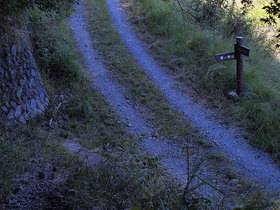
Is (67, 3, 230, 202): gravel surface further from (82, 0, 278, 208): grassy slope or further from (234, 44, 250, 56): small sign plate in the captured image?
(234, 44, 250, 56): small sign plate

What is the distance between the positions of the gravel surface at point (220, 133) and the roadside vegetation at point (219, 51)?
11.6 inches

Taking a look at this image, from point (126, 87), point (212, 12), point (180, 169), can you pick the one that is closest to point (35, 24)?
point (126, 87)

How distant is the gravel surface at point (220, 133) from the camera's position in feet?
16.2

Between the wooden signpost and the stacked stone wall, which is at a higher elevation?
the wooden signpost

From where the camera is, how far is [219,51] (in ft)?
27.4

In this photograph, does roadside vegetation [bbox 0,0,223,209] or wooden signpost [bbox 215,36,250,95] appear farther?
wooden signpost [bbox 215,36,250,95]

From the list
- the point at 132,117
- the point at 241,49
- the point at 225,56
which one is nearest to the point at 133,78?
the point at 132,117

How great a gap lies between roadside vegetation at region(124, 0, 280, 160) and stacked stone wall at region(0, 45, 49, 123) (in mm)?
3175

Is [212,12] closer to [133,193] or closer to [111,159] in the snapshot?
[111,159]

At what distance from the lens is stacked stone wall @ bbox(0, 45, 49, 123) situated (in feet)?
15.3

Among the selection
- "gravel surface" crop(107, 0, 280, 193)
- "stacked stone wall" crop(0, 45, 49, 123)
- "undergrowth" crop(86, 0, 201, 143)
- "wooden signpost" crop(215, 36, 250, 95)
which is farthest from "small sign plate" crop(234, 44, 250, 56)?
"stacked stone wall" crop(0, 45, 49, 123)

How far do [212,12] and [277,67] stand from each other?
11.7 feet

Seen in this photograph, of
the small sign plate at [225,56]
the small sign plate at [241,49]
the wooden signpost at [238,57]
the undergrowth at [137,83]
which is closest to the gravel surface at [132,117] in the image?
the undergrowth at [137,83]

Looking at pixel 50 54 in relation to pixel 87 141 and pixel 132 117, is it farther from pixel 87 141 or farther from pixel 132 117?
pixel 87 141
